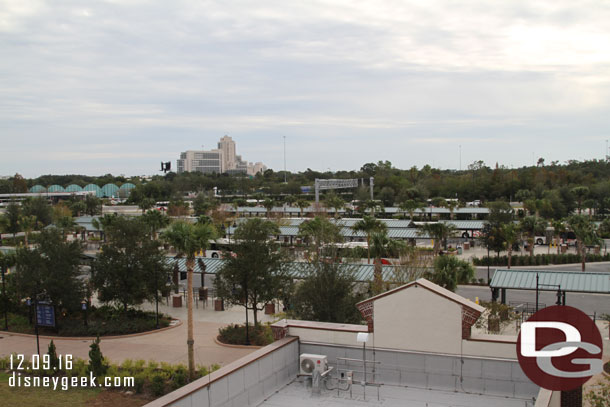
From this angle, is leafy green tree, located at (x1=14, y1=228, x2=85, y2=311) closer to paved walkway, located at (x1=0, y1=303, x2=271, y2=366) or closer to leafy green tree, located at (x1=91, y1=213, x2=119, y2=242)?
paved walkway, located at (x1=0, y1=303, x2=271, y2=366)

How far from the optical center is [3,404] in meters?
18.4

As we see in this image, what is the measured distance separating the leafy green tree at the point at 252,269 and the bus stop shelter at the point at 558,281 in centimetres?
1114

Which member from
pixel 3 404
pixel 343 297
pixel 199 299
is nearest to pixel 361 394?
pixel 343 297

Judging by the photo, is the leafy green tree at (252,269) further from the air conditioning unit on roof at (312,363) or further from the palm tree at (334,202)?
the palm tree at (334,202)

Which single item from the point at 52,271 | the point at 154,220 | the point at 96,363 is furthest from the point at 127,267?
the point at 154,220

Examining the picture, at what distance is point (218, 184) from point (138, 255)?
133 metres

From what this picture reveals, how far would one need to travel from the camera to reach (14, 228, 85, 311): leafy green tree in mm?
28234

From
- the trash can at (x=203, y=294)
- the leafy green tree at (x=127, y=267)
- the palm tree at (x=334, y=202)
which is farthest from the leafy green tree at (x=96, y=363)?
the palm tree at (x=334, y=202)

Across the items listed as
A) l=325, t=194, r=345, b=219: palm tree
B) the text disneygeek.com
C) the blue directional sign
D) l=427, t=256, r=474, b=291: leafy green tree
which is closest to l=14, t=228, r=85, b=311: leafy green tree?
the blue directional sign

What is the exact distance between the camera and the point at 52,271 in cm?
→ 2880

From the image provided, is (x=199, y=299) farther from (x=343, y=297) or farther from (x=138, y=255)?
(x=343, y=297)

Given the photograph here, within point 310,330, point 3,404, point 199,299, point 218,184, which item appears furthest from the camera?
point 218,184

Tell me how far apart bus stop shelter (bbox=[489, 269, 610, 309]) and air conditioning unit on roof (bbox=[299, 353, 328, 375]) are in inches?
593

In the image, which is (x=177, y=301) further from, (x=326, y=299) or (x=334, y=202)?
(x=334, y=202)
